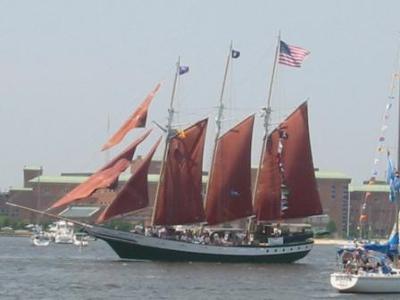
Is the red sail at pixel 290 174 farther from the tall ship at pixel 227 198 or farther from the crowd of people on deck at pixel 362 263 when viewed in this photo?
the crowd of people on deck at pixel 362 263

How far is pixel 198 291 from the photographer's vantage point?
2739 inches

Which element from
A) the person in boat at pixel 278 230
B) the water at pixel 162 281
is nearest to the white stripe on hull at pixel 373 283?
the water at pixel 162 281

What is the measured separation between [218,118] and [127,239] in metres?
10.9

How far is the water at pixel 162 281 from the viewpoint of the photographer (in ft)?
219

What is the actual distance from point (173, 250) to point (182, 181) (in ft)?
16.0

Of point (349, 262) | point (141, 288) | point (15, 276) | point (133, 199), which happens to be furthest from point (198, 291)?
point (133, 199)

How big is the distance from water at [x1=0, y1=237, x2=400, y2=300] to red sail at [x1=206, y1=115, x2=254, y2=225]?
447cm

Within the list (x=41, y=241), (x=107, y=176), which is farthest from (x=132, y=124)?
(x=41, y=241)

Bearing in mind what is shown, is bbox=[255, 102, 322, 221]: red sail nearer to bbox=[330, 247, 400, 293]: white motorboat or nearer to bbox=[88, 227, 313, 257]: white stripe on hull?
bbox=[88, 227, 313, 257]: white stripe on hull

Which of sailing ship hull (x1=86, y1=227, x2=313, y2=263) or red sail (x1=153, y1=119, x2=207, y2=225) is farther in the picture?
red sail (x1=153, y1=119, x2=207, y2=225)

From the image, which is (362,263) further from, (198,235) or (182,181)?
(182,181)

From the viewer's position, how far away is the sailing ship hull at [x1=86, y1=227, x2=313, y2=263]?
94.2 metres

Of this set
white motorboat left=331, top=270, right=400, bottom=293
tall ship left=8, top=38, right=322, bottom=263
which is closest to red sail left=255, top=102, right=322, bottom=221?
tall ship left=8, top=38, right=322, bottom=263

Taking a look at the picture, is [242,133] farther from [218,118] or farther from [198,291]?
[198,291]
